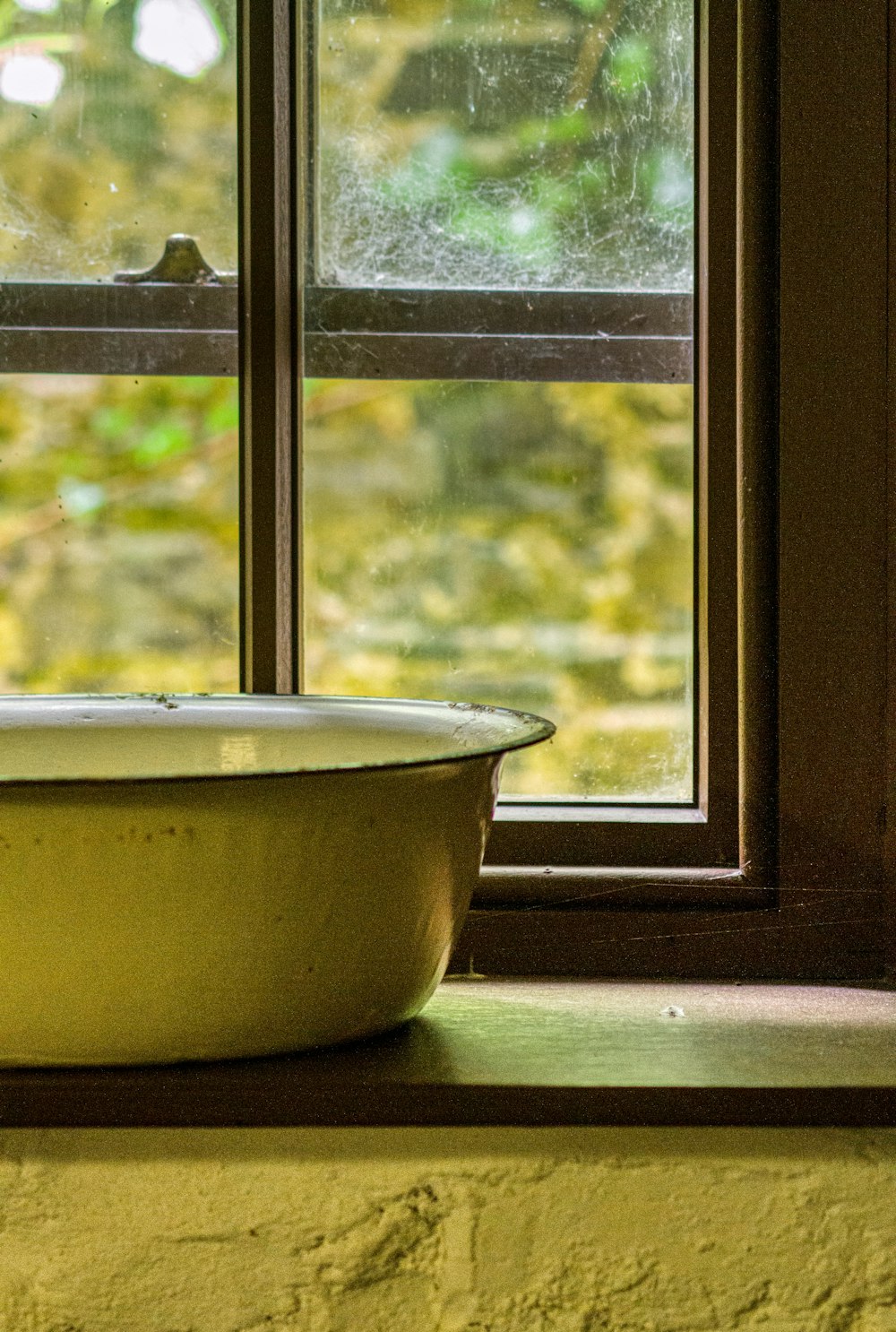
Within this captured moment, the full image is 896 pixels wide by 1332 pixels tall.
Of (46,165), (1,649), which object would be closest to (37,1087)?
(1,649)

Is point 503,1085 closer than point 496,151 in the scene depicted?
Yes

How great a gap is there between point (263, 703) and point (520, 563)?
0.79ft

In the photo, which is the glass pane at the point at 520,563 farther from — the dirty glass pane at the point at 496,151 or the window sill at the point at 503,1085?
the window sill at the point at 503,1085

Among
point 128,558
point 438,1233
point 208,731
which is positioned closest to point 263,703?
point 208,731

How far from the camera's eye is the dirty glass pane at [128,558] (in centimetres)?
94

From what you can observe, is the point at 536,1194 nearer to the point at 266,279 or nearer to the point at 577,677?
the point at 577,677

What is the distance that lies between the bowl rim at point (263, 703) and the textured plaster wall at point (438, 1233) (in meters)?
0.21

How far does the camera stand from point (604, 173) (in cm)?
91

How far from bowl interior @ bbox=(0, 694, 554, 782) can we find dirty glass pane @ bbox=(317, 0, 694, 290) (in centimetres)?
34

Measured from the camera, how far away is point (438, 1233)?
64 centimetres

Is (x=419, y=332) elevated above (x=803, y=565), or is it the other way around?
(x=419, y=332)

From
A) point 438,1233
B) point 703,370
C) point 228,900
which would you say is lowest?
point 438,1233

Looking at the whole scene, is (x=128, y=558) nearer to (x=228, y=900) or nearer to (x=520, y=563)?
(x=520, y=563)

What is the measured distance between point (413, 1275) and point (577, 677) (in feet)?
1.45
